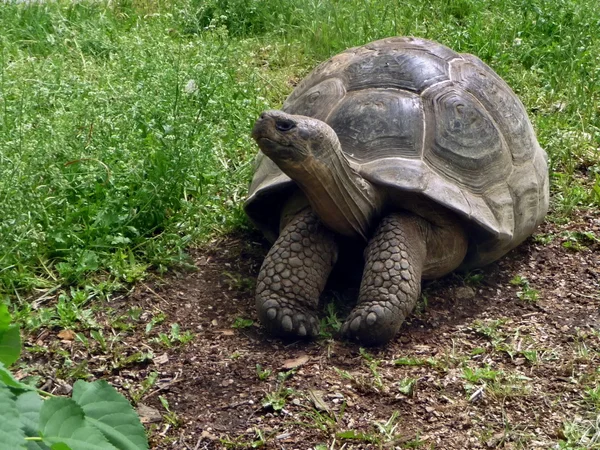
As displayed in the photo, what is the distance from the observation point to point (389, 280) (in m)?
3.39

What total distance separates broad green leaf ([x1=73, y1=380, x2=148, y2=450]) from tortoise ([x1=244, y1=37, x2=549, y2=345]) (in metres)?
1.30

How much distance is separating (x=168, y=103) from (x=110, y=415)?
254cm

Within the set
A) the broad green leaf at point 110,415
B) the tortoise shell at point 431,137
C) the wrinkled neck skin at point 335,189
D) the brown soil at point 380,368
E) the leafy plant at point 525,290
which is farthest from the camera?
the leafy plant at point 525,290

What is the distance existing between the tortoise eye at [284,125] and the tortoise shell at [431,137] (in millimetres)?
416

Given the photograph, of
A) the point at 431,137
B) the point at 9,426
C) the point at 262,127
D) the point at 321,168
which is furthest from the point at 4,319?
the point at 431,137

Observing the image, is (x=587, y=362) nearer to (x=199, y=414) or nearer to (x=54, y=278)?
(x=199, y=414)

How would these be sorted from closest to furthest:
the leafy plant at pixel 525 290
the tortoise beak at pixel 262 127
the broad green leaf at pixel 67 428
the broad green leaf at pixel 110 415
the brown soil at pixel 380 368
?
the broad green leaf at pixel 67 428, the broad green leaf at pixel 110 415, the brown soil at pixel 380 368, the tortoise beak at pixel 262 127, the leafy plant at pixel 525 290

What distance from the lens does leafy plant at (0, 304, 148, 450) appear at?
1.72 meters

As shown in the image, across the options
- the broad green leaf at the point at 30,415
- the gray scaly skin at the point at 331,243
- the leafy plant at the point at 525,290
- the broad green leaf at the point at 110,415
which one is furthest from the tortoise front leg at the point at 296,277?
the broad green leaf at the point at 30,415

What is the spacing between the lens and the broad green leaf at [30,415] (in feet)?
6.15

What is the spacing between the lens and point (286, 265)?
11.5 feet

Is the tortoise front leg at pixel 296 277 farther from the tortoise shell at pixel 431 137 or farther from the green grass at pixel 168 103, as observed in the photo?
the green grass at pixel 168 103

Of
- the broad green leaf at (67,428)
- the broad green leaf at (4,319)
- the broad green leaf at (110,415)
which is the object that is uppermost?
the broad green leaf at (4,319)

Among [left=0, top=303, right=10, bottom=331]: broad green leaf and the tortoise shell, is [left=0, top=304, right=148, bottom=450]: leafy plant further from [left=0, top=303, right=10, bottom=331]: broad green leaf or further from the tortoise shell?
the tortoise shell
